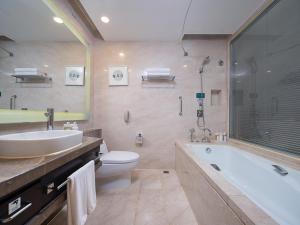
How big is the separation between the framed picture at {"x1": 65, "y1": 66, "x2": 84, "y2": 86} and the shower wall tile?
1.84 feet

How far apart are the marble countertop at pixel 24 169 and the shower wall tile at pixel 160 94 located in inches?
73.7

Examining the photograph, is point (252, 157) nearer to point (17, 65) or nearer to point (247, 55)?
point (247, 55)

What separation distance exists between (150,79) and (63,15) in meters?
1.45

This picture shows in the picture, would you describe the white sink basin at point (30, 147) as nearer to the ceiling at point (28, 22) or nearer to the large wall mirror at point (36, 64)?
the large wall mirror at point (36, 64)

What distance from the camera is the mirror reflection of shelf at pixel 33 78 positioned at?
51.0 inches

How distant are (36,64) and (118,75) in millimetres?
1352

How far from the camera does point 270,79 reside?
5.83 ft

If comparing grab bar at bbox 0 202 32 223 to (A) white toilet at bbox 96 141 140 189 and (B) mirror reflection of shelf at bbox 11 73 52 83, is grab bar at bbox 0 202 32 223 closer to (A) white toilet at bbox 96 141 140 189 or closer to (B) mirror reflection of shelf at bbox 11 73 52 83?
(B) mirror reflection of shelf at bbox 11 73 52 83

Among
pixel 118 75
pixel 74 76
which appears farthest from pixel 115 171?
pixel 118 75

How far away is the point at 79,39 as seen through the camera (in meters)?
2.25

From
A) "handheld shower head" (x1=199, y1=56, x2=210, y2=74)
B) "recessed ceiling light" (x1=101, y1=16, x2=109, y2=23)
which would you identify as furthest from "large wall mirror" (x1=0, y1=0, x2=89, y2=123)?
"handheld shower head" (x1=199, y1=56, x2=210, y2=74)

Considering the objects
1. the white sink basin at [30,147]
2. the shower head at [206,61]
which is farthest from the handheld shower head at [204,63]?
the white sink basin at [30,147]

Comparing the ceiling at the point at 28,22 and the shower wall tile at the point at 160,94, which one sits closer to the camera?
the ceiling at the point at 28,22

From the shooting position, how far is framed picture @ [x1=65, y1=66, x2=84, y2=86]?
199 cm
